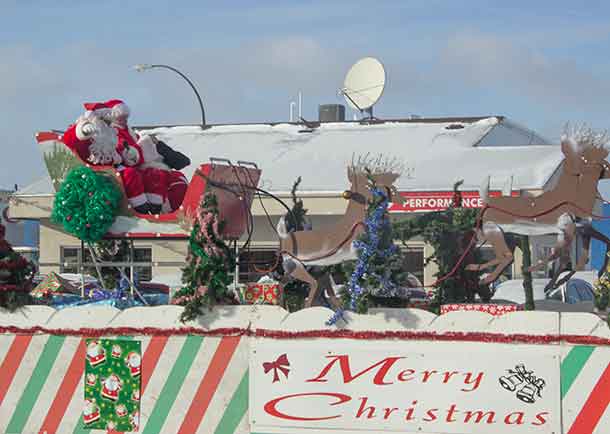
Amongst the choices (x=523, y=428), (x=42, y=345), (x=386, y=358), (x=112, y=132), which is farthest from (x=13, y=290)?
(x=523, y=428)

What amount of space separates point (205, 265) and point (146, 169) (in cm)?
311

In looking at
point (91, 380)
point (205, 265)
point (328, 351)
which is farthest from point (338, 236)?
point (91, 380)

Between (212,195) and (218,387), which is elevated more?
(212,195)

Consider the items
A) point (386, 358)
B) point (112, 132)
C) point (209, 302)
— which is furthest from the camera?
point (112, 132)

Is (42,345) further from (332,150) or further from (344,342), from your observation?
(332,150)

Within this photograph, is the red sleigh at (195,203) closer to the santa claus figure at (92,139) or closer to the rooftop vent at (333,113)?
the santa claus figure at (92,139)

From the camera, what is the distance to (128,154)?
11445 mm

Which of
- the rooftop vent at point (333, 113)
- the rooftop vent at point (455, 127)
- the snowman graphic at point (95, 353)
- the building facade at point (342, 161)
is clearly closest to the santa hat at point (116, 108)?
the snowman graphic at point (95, 353)

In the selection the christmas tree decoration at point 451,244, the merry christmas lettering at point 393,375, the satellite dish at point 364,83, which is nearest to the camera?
the merry christmas lettering at point 393,375

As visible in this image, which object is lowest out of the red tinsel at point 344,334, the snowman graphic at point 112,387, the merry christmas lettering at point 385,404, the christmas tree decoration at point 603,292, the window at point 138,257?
the window at point 138,257

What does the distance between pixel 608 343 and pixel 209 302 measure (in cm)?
304

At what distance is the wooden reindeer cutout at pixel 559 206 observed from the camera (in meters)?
8.67

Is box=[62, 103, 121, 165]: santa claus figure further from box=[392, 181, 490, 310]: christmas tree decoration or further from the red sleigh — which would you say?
box=[392, 181, 490, 310]: christmas tree decoration

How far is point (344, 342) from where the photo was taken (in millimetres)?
7938
